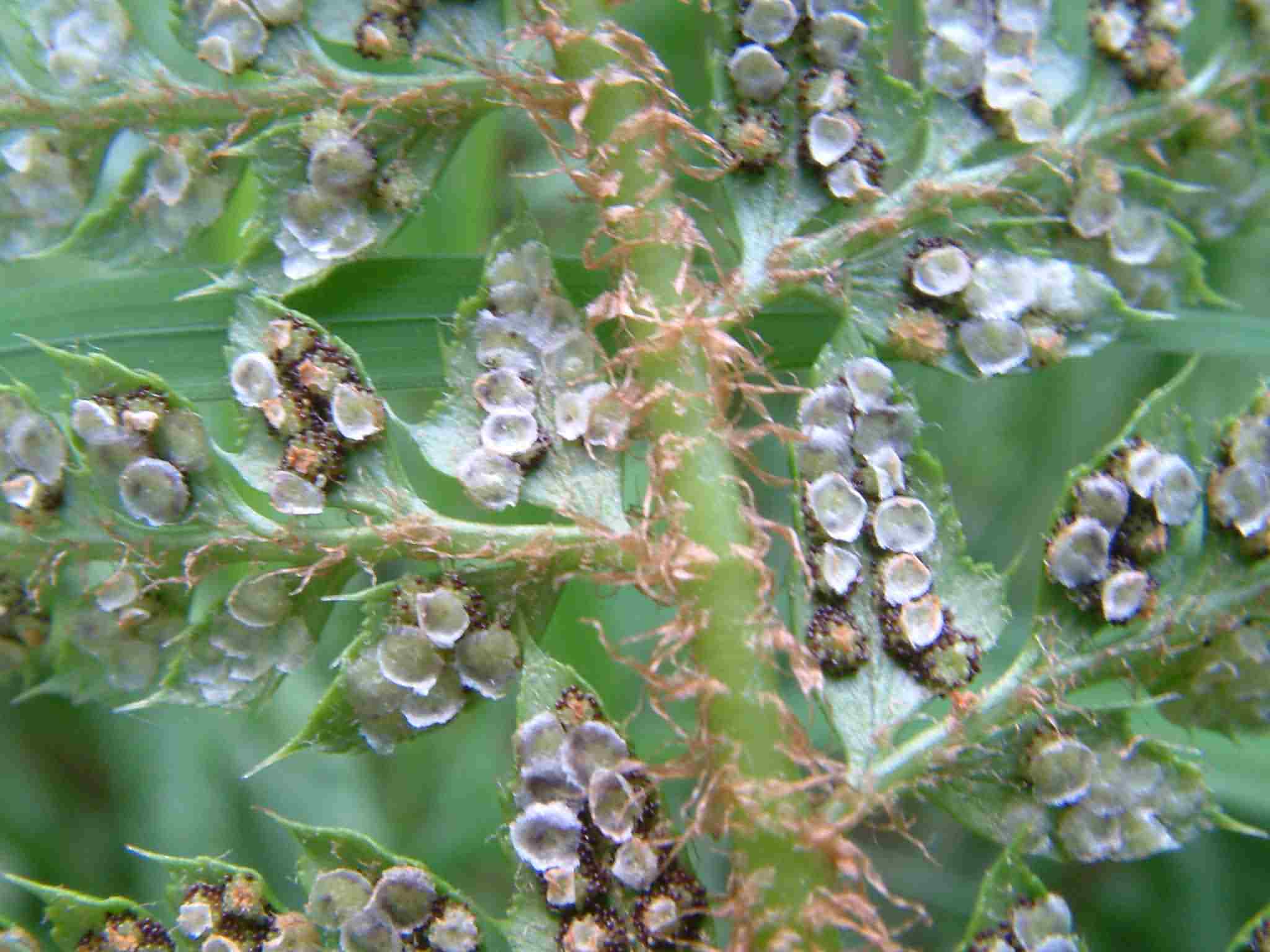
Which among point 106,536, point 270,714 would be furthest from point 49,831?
point 106,536

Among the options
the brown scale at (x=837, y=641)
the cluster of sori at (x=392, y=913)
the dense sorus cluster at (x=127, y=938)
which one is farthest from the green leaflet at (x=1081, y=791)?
the dense sorus cluster at (x=127, y=938)

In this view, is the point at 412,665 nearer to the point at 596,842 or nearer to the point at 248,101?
the point at 596,842

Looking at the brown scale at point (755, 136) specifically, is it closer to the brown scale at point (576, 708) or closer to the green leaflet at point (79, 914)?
the brown scale at point (576, 708)

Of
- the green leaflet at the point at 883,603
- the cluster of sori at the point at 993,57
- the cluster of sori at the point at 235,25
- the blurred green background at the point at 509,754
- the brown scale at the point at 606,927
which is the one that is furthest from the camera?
the blurred green background at the point at 509,754

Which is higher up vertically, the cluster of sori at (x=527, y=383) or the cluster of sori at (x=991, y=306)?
the cluster of sori at (x=991, y=306)

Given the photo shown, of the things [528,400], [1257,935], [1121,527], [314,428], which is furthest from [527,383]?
[1257,935]

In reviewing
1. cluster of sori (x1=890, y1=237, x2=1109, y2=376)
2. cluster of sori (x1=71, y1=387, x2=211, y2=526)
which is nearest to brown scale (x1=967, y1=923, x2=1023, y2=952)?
cluster of sori (x1=890, y1=237, x2=1109, y2=376)

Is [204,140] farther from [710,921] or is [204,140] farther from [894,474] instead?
[710,921]
